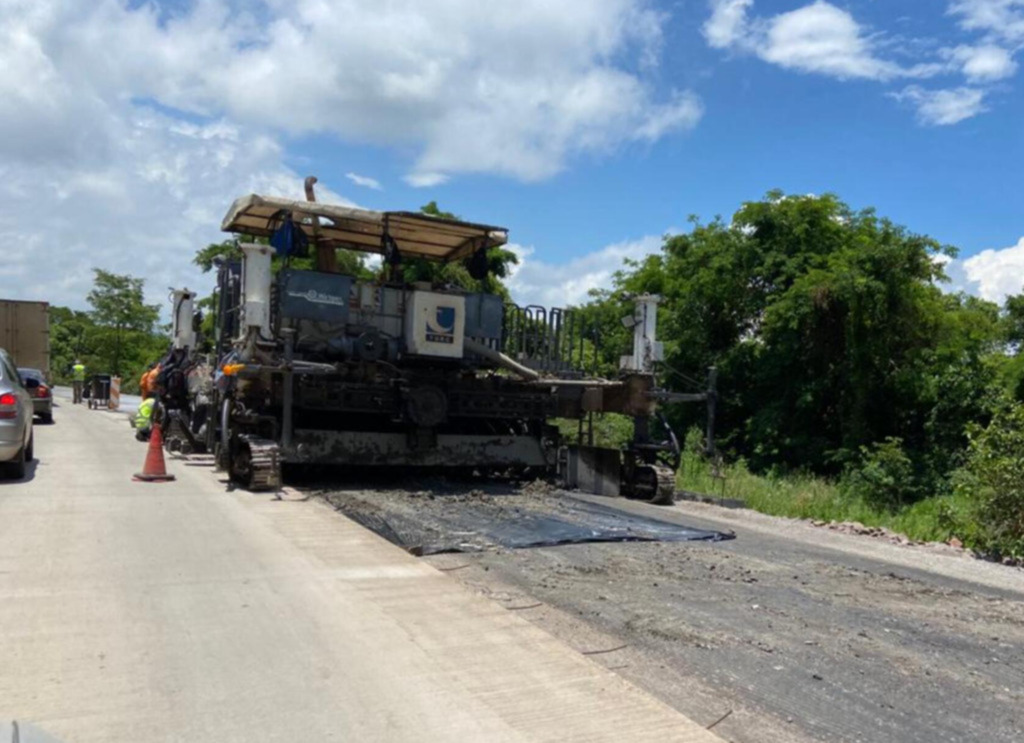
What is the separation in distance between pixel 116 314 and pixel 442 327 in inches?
1782

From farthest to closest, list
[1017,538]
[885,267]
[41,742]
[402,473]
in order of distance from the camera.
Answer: [885,267] < [402,473] < [1017,538] < [41,742]

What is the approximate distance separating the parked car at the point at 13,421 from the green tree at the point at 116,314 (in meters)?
41.6

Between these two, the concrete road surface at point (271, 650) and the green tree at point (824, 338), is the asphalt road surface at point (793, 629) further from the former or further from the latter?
the green tree at point (824, 338)

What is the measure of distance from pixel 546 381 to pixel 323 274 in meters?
3.33

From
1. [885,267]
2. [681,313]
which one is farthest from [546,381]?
[681,313]

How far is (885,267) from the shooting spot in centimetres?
1903

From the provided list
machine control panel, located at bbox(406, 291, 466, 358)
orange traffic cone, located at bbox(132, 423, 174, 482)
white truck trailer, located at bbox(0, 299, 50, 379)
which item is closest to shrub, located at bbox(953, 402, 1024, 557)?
machine control panel, located at bbox(406, 291, 466, 358)

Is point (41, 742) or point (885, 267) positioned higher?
point (885, 267)

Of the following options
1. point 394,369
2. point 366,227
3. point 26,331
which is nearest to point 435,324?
point 394,369

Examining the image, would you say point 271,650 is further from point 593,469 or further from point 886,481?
point 886,481

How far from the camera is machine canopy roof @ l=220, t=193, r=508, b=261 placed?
11648mm

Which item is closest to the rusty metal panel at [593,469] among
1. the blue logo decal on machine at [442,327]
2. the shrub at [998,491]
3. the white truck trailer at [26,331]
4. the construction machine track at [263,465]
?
the blue logo decal on machine at [442,327]

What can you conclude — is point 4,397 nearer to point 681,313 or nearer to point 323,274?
point 323,274

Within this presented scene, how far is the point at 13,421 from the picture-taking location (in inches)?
427
